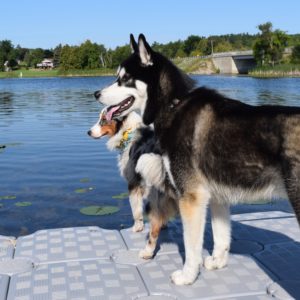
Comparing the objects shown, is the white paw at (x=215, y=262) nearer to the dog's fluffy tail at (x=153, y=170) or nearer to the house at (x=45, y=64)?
the dog's fluffy tail at (x=153, y=170)

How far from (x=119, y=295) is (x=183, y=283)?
0.60 metres

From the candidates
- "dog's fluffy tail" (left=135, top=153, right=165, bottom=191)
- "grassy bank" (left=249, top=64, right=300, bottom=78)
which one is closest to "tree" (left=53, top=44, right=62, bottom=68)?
"grassy bank" (left=249, top=64, right=300, bottom=78)

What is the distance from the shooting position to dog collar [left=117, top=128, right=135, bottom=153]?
18.8 feet

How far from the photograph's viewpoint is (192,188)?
3986mm

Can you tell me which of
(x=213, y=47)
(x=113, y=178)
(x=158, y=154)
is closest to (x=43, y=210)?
(x=113, y=178)

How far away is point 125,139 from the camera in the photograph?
19.0 ft

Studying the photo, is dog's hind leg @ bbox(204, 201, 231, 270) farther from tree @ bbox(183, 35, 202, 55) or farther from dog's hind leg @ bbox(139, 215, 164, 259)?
tree @ bbox(183, 35, 202, 55)

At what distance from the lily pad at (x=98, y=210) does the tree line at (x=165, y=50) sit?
4042 centimetres

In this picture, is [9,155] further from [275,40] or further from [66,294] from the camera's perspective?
[275,40]

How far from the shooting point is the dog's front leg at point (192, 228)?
4.01 metres

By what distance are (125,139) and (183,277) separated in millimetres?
2178

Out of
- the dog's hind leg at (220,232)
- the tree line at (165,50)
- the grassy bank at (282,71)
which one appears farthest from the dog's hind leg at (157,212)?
the grassy bank at (282,71)

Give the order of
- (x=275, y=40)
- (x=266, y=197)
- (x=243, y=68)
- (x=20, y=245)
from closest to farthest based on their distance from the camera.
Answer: (x=266, y=197), (x=20, y=245), (x=275, y=40), (x=243, y=68)

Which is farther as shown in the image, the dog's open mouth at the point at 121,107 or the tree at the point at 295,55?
the tree at the point at 295,55
